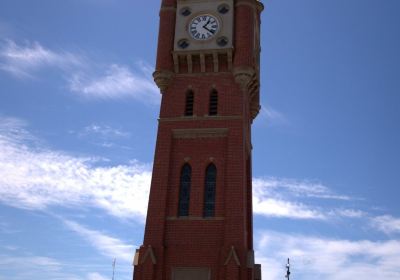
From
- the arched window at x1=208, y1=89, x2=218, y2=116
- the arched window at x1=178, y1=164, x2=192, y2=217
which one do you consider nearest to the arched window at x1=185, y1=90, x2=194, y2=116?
the arched window at x1=208, y1=89, x2=218, y2=116

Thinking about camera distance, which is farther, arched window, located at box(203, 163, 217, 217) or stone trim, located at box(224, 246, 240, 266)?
arched window, located at box(203, 163, 217, 217)

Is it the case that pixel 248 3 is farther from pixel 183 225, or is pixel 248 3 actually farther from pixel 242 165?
pixel 183 225

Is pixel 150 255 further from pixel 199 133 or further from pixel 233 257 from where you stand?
pixel 199 133

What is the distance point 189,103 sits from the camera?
35.6 meters

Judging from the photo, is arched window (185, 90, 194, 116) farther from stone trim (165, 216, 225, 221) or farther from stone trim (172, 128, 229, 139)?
stone trim (165, 216, 225, 221)

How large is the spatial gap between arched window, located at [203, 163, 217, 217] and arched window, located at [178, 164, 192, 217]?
111cm

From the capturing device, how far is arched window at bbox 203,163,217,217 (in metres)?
31.9

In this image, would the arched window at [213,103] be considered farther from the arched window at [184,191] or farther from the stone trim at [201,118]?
the arched window at [184,191]

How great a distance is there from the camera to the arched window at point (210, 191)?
31891mm

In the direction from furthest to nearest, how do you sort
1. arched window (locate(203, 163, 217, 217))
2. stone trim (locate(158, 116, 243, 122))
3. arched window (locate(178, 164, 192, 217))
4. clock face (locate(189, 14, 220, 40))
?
clock face (locate(189, 14, 220, 40)), stone trim (locate(158, 116, 243, 122)), arched window (locate(178, 164, 192, 217)), arched window (locate(203, 163, 217, 217))

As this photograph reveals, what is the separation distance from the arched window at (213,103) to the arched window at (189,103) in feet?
4.28

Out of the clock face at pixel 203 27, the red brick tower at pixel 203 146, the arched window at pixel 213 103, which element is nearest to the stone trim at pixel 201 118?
the red brick tower at pixel 203 146

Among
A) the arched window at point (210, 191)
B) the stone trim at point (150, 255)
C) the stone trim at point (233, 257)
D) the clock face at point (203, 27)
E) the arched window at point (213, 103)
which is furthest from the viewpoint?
the clock face at point (203, 27)

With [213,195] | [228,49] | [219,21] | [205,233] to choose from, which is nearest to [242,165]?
[213,195]
